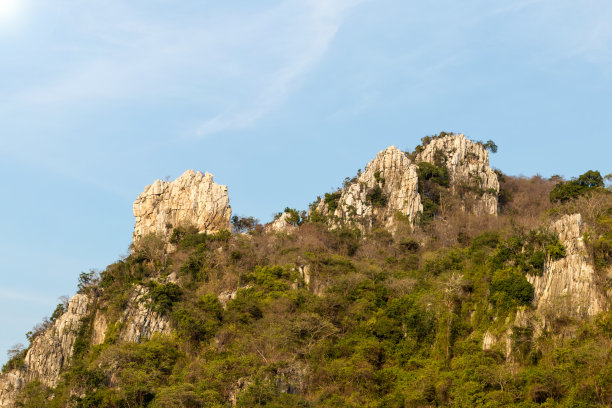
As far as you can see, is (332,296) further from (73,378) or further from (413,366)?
(73,378)

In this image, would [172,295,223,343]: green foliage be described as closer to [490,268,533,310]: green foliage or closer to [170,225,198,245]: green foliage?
[170,225,198,245]: green foliage

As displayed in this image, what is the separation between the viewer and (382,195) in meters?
54.8

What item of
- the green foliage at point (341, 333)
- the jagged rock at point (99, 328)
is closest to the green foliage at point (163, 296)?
the green foliage at point (341, 333)

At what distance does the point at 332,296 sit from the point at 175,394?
9.97m

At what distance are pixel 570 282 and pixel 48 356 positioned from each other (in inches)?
1135

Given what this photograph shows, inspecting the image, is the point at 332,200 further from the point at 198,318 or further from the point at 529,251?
the point at 529,251

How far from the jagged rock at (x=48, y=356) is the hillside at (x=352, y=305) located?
88 mm

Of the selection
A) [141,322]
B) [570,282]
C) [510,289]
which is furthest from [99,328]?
[570,282]

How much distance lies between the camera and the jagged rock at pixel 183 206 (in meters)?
53.4

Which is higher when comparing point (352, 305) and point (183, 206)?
point (183, 206)

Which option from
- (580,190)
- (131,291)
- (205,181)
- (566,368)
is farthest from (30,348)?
(580,190)

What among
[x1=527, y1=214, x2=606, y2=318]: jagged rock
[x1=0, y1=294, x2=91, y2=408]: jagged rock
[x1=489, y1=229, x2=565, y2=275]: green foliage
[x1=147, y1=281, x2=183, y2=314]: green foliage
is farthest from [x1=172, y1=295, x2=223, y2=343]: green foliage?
[x1=527, y1=214, x2=606, y2=318]: jagged rock

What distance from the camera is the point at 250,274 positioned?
148 feet

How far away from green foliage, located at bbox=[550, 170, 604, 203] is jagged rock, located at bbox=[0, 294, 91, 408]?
2918cm
